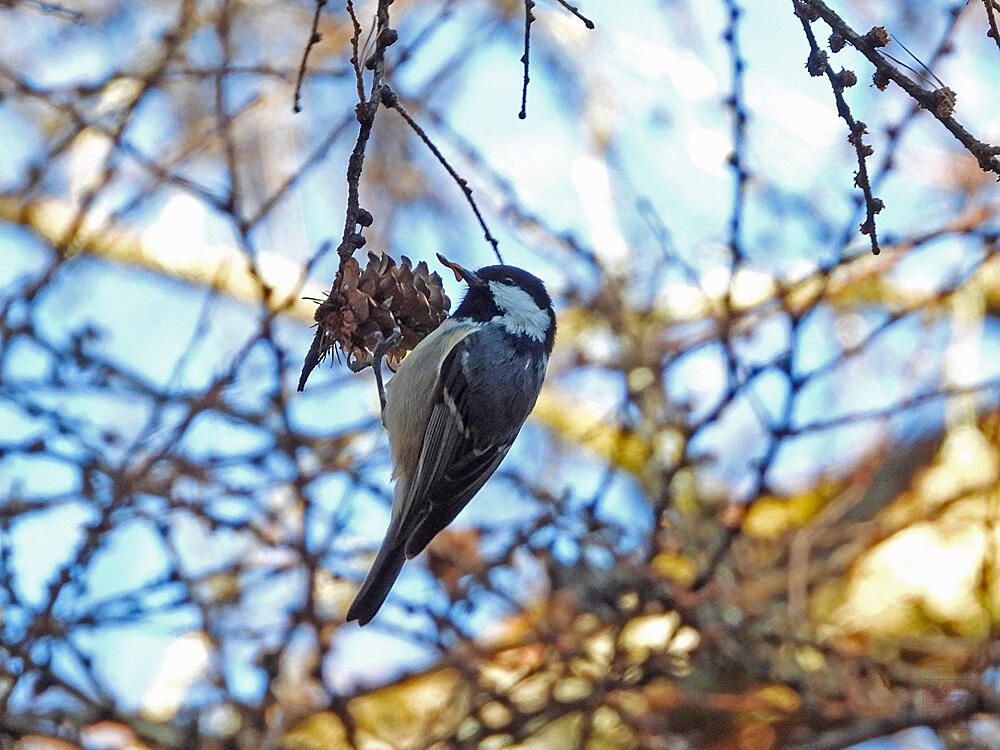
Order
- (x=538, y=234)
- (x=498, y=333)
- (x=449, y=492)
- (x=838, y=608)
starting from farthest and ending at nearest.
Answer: (x=838, y=608) → (x=538, y=234) → (x=498, y=333) → (x=449, y=492)

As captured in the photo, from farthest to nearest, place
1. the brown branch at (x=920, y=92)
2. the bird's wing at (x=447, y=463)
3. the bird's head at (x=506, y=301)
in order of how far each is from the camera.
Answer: the bird's head at (x=506, y=301), the bird's wing at (x=447, y=463), the brown branch at (x=920, y=92)

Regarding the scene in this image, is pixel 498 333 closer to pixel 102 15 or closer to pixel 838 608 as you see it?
pixel 838 608

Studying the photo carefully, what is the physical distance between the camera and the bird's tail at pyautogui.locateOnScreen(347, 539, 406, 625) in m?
2.27

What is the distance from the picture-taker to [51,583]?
2516 millimetres

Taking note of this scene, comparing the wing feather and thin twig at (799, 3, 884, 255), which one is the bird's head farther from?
thin twig at (799, 3, 884, 255)

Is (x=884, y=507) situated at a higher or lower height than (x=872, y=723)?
higher

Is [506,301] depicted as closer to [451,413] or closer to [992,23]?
[451,413]

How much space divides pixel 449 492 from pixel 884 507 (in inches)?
118

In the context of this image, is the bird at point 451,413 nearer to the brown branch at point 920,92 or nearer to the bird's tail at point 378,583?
the bird's tail at point 378,583

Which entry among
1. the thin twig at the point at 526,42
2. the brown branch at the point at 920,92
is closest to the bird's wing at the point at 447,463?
the thin twig at the point at 526,42

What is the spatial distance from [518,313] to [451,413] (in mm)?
375

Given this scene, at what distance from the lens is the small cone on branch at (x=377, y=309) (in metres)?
1.95

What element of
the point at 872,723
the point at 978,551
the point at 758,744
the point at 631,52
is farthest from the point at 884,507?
the point at 631,52

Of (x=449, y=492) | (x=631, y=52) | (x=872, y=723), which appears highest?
(x=631, y=52)
